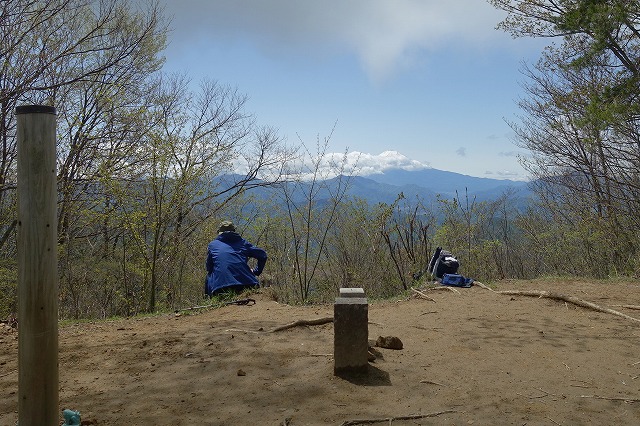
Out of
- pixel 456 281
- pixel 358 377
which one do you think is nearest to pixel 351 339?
pixel 358 377

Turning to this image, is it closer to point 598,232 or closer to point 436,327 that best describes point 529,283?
point 436,327

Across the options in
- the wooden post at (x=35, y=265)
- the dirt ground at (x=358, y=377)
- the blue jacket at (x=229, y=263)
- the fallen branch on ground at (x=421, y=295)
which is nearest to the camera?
the wooden post at (x=35, y=265)

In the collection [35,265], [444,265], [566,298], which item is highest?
[35,265]

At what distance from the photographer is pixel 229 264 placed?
24.5 ft

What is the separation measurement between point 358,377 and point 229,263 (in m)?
4.23

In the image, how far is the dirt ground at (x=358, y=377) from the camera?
314 centimetres

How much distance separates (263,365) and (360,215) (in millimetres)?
9779

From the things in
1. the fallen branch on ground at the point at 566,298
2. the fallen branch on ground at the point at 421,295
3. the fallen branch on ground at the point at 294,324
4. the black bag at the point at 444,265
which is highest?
the black bag at the point at 444,265

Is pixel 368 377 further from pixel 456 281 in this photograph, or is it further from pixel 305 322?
pixel 456 281

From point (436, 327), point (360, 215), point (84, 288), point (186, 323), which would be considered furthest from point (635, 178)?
point (84, 288)

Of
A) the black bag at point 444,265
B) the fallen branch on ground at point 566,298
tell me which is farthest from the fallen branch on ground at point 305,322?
the black bag at point 444,265

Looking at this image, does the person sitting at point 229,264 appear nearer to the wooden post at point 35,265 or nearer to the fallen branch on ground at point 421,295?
the fallen branch on ground at point 421,295

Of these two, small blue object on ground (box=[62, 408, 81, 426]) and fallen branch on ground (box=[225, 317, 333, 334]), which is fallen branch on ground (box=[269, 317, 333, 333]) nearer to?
fallen branch on ground (box=[225, 317, 333, 334])

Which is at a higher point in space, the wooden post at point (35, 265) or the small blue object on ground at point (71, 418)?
the wooden post at point (35, 265)
